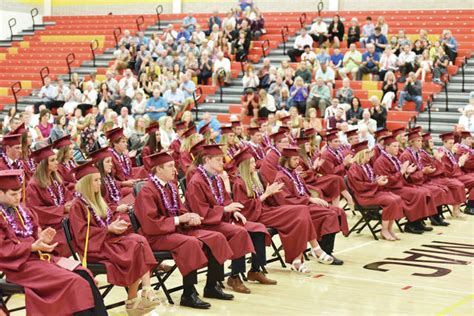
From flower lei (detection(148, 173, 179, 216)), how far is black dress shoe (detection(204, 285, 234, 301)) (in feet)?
2.80

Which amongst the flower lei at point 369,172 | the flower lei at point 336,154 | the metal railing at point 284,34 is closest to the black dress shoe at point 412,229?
the flower lei at point 369,172

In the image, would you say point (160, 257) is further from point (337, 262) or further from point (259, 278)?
point (337, 262)

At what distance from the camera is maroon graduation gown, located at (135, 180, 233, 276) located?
314 inches

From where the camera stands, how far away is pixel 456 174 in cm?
1434

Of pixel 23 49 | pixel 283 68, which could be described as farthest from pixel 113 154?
pixel 23 49

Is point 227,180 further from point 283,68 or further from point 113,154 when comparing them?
point 283,68

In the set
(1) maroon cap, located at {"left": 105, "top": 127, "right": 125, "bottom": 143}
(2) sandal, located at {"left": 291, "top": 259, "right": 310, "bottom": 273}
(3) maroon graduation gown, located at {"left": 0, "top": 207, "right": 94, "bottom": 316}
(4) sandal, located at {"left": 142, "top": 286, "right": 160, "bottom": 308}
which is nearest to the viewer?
(3) maroon graduation gown, located at {"left": 0, "top": 207, "right": 94, "bottom": 316}

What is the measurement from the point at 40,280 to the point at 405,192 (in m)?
6.88

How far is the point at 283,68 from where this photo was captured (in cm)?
2214

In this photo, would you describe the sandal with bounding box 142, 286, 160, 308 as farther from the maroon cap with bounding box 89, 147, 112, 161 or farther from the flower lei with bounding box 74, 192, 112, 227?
the maroon cap with bounding box 89, 147, 112, 161

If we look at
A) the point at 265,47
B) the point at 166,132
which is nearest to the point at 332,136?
the point at 166,132

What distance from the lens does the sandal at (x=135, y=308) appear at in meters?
7.31

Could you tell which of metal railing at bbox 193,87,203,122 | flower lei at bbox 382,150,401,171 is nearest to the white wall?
metal railing at bbox 193,87,203,122

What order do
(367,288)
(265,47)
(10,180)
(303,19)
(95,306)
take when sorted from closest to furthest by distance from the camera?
(95,306)
(10,180)
(367,288)
(265,47)
(303,19)
